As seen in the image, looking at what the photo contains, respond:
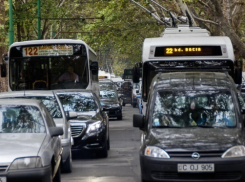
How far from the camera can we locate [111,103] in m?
31.5

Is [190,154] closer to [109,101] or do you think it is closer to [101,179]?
[101,179]

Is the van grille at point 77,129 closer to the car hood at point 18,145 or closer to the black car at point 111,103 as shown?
the car hood at point 18,145

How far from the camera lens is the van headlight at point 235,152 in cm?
942

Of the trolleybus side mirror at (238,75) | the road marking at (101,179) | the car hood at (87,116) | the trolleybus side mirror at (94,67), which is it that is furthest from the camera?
the trolleybus side mirror at (94,67)

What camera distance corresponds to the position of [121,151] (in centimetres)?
1711

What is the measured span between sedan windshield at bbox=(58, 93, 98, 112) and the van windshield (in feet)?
18.4

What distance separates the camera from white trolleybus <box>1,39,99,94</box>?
70.1 feet

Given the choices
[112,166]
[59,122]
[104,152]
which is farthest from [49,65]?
[59,122]

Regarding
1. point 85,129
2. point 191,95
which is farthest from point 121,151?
point 191,95

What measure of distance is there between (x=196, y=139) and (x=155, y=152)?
636 mm

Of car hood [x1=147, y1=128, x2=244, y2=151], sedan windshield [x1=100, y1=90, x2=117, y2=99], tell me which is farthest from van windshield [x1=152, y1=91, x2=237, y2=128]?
sedan windshield [x1=100, y1=90, x2=117, y2=99]

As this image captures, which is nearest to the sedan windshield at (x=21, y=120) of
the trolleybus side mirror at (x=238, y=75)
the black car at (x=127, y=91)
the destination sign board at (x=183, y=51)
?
the destination sign board at (x=183, y=51)

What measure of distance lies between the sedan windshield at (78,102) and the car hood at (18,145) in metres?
6.47

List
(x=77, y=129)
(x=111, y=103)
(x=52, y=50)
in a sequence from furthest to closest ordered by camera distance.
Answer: (x=111, y=103) → (x=52, y=50) → (x=77, y=129)
